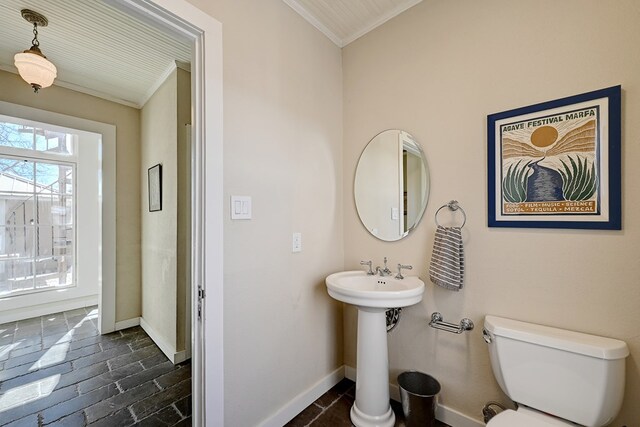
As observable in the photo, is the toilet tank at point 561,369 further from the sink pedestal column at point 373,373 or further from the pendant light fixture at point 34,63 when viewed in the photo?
the pendant light fixture at point 34,63

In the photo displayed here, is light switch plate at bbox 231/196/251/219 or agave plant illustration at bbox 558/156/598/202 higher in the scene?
agave plant illustration at bbox 558/156/598/202

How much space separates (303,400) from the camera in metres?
1.68

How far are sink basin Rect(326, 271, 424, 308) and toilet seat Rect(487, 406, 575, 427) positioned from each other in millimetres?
537

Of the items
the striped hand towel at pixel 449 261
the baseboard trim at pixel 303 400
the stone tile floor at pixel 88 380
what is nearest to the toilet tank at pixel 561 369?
the striped hand towel at pixel 449 261

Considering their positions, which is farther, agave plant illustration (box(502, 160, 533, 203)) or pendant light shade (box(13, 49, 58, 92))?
pendant light shade (box(13, 49, 58, 92))

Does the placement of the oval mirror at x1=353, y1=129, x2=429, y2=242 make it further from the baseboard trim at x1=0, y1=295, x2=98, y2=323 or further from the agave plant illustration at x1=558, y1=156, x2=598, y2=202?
the baseboard trim at x1=0, y1=295, x2=98, y2=323

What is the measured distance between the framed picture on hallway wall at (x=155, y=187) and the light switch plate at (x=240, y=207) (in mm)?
1700

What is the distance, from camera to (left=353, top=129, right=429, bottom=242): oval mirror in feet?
5.48

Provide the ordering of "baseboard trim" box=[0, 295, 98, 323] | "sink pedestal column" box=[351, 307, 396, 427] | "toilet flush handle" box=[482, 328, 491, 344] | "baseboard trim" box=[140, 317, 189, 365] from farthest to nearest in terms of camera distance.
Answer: "baseboard trim" box=[0, 295, 98, 323]
"baseboard trim" box=[140, 317, 189, 365]
"sink pedestal column" box=[351, 307, 396, 427]
"toilet flush handle" box=[482, 328, 491, 344]

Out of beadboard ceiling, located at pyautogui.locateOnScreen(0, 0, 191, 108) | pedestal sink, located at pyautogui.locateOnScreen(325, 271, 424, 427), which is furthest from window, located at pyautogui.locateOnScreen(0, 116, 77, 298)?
pedestal sink, located at pyautogui.locateOnScreen(325, 271, 424, 427)

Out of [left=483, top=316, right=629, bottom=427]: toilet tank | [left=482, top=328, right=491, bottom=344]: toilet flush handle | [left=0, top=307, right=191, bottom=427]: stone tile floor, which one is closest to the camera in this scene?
[left=483, top=316, right=629, bottom=427]: toilet tank

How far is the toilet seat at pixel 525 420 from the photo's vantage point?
1.02 m

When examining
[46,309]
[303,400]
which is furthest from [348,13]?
[46,309]

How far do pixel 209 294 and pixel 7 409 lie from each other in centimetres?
186
